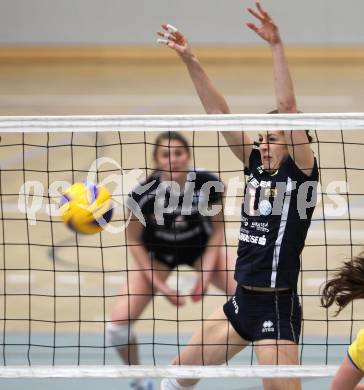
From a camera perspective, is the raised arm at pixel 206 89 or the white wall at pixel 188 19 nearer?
the raised arm at pixel 206 89

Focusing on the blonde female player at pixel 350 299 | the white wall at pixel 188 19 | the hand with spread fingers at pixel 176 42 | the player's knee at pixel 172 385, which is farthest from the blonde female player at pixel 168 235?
the white wall at pixel 188 19

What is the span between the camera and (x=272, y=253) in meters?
4.23

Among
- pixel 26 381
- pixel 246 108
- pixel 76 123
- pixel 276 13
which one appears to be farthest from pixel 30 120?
pixel 276 13

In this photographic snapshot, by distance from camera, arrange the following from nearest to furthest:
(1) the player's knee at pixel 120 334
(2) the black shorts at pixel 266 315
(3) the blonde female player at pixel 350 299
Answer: (3) the blonde female player at pixel 350 299, (2) the black shorts at pixel 266 315, (1) the player's knee at pixel 120 334

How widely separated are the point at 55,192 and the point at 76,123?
4.01 meters

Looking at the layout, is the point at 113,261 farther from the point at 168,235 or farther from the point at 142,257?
the point at 142,257

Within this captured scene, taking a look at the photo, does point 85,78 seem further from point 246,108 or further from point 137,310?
point 137,310

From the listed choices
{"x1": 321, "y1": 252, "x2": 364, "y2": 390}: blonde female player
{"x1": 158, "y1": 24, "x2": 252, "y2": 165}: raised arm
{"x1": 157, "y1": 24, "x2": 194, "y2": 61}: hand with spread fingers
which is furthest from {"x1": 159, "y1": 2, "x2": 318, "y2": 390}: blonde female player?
{"x1": 321, "y1": 252, "x2": 364, "y2": 390}: blonde female player

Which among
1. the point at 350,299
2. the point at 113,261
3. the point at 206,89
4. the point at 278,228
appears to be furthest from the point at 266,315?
the point at 113,261

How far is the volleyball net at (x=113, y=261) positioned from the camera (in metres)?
4.37

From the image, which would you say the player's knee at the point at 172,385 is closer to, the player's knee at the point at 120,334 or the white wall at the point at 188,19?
the player's knee at the point at 120,334

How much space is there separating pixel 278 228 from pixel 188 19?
8.93 metres

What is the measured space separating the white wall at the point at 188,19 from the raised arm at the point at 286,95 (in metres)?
8.45

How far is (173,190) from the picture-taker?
217 inches
